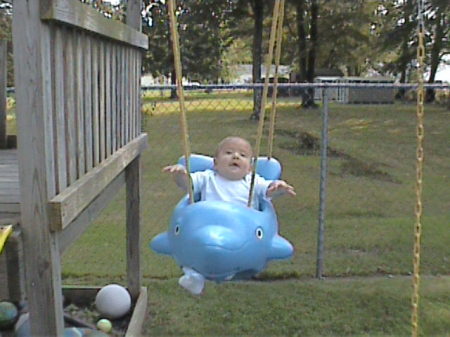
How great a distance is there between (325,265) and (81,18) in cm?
372

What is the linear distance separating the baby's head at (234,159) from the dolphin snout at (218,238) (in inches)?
25.2

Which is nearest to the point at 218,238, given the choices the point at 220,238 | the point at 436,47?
the point at 220,238

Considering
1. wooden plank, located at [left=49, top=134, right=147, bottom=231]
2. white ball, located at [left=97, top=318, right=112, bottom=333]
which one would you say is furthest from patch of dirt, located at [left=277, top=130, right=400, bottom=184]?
wooden plank, located at [left=49, top=134, right=147, bottom=231]

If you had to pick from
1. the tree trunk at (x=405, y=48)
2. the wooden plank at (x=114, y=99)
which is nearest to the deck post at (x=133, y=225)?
the wooden plank at (x=114, y=99)

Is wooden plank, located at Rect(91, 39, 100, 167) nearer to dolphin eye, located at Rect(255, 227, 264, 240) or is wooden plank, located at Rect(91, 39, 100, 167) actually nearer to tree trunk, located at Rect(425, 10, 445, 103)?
dolphin eye, located at Rect(255, 227, 264, 240)

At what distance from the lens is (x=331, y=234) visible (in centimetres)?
607

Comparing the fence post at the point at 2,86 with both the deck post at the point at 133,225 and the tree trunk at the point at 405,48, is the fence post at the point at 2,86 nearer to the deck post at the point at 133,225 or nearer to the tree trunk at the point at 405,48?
the deck post at the point at 133,225

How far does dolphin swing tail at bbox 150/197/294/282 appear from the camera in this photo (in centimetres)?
249

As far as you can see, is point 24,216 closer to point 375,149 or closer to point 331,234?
point 331,234

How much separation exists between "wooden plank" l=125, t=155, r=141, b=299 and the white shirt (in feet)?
3.47

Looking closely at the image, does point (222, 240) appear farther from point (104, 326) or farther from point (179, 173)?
point (104, 326)

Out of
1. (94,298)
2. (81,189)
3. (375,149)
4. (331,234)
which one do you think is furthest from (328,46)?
(81,189)

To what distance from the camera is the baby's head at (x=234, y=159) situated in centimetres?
316

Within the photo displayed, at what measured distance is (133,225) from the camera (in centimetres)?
422
